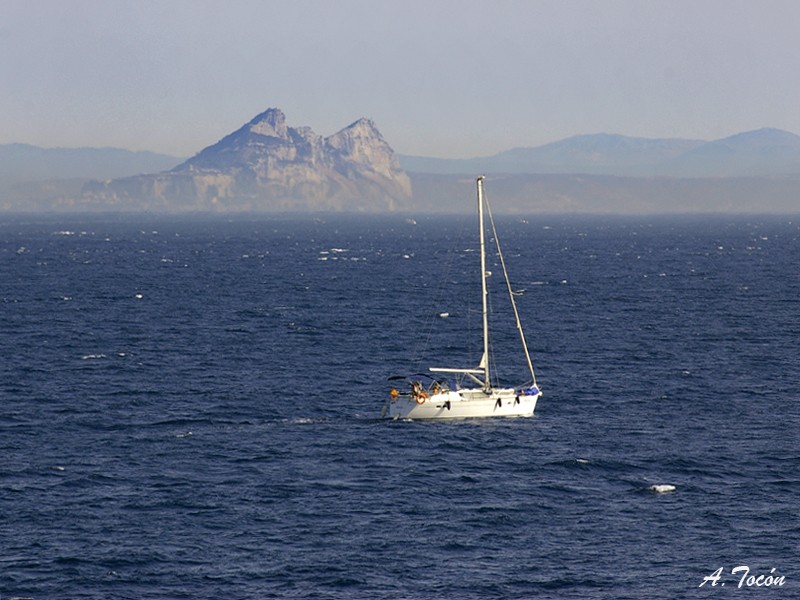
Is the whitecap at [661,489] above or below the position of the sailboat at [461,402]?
below

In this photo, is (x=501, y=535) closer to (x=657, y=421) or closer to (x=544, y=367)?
(x=657, y=421)

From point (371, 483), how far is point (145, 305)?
103 meters

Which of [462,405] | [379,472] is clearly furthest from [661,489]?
[462,405]

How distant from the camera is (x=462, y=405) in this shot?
302 feet

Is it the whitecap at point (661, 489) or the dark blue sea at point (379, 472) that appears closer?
the dark blue sea at point (379, 472)

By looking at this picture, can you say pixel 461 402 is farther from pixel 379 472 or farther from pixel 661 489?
pixel 661 489

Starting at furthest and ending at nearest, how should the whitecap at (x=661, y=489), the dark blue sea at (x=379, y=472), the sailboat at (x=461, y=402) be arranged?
the sailboat at (x=461, y=402) → the whitecap at (x=661, y=489) → the dark blue sea at (x=379, y=472)

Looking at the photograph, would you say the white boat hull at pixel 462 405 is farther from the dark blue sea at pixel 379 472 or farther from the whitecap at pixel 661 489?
the whitecap at pixel 661 489

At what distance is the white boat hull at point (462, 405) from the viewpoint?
302 ft

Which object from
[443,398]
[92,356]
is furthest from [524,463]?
[92,356]

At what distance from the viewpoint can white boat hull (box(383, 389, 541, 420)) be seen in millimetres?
91938

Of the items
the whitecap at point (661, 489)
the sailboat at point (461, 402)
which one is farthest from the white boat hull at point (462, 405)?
the whitecap at point (661, 489)

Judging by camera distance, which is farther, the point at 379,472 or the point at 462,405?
the point at 462,405

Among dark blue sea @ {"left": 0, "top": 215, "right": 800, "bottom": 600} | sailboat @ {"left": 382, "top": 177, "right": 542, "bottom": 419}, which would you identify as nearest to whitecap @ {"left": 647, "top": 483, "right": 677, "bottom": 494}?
dark blue sea @ {"left": 0, "top": 215, "right": 800, "bottom": 600}
